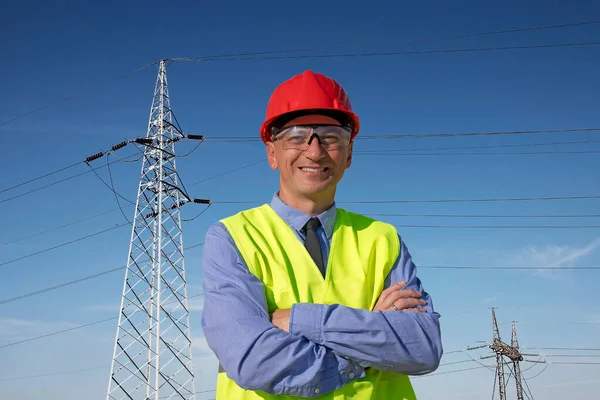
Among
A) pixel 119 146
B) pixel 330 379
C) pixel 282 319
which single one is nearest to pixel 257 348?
pixel 282 319

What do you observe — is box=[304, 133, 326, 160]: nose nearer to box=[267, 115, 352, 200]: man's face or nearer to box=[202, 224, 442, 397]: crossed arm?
box=[267, 115, 352, 200]: man's face

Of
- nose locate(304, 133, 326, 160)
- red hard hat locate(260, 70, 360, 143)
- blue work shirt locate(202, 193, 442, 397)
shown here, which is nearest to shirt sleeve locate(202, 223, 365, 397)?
blue work shirt locate(202, 193, 442, 397)

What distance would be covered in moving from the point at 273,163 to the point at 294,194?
0.62 ft

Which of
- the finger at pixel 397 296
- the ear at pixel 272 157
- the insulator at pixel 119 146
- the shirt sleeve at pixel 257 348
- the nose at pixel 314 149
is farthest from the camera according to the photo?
the insulator at pixel 119 146

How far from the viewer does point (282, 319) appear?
229 cm

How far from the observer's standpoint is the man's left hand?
2268 millimetres

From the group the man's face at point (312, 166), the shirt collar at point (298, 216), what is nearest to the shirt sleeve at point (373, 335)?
the shirt collar at point (298, 216)

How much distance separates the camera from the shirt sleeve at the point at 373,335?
7.30ft

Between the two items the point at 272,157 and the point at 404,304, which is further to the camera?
the point at 272,157

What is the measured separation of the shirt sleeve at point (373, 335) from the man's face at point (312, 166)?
1.77 feet

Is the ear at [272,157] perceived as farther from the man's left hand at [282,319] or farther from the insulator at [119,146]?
the insulator at [119,146]

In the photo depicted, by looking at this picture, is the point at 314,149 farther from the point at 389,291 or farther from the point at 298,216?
the point at 389,291

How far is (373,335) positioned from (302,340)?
0.83 ft

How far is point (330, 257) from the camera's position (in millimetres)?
2490
